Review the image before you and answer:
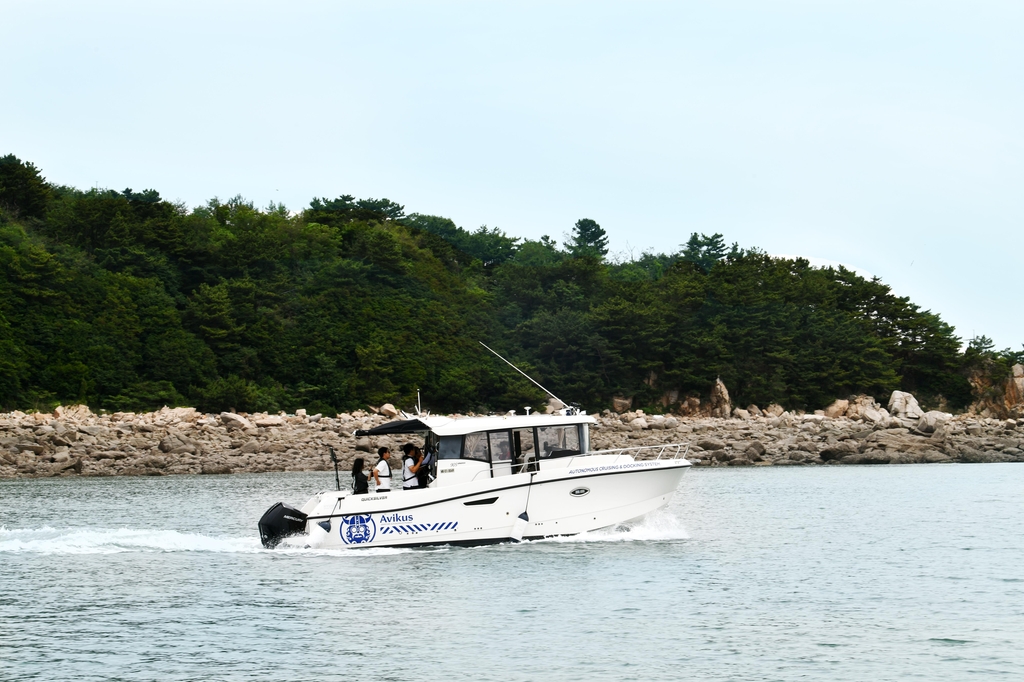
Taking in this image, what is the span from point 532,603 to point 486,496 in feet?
11.7

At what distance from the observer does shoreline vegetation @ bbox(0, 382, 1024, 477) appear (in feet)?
138

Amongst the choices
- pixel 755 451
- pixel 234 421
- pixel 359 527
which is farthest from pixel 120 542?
pixel 755 451

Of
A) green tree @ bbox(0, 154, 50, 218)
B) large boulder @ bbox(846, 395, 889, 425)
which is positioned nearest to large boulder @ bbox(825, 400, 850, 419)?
large boulder @ bbox(846, 395, 889, 425)

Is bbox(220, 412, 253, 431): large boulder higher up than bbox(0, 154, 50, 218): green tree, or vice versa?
bbox(0, 154, 50, 218): green tree

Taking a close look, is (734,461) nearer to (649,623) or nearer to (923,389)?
(923,389)

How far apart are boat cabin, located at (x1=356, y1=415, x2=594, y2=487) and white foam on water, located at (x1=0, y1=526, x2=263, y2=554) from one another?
3631 millimetres

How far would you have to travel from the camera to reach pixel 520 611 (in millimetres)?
16234

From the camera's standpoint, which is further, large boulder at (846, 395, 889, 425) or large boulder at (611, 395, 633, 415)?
large boulder at (611, 395, 633, 415)

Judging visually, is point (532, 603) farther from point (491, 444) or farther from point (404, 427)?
point (404, 427)

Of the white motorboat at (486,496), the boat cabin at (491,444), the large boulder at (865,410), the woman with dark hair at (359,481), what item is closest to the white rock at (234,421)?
the white motorboat at (486,496)

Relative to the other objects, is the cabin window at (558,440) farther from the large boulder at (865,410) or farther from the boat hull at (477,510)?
the large boulder at (865,410)

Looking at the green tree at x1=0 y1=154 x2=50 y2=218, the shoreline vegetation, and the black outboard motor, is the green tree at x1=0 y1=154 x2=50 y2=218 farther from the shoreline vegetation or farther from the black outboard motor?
the black outboard motor

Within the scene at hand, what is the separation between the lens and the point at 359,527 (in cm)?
1981

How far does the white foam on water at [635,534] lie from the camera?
20.6 metres
